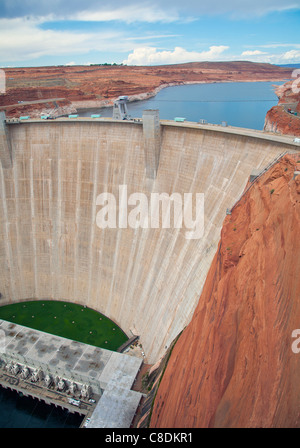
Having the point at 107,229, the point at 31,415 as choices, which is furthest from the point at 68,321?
the point at 107,229

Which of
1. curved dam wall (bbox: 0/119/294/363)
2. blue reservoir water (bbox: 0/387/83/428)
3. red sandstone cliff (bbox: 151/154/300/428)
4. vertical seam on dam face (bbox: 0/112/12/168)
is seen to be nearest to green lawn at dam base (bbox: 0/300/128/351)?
curved dam wall (bbox: 0/119/294/363)

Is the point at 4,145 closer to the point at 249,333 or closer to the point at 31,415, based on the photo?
the point at 31,415

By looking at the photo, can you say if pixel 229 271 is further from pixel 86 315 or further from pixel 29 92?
pixel 29 92

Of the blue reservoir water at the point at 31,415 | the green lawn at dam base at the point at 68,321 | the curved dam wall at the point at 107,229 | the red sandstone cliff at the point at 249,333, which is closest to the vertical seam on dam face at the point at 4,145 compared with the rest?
the curved dam wall at the point at 107,229

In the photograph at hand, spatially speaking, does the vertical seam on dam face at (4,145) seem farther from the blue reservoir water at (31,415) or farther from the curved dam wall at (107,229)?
the blue reservoir water at (31,415)

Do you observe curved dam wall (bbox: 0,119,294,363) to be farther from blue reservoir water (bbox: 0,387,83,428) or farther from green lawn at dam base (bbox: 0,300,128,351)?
blue reservoir water (bbox: 0,387,83,428)

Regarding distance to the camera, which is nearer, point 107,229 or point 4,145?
point 107,229

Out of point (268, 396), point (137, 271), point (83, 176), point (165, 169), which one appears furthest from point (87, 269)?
point (268, 396)
